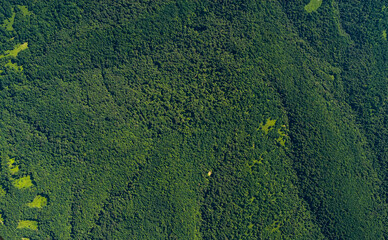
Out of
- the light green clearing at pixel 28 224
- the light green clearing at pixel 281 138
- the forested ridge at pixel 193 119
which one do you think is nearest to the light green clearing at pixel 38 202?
the forested ridge at pixel 193 119

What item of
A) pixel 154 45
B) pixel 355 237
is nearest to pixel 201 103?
pixel 154 45

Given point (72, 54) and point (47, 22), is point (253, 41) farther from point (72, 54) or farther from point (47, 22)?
point (47, 22)

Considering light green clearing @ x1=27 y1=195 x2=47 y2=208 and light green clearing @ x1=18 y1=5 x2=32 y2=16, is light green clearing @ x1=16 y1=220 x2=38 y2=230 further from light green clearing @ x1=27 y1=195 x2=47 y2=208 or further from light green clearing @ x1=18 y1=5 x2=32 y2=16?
light green clearing @ x1=18 y1=5 x2=32 y2=16

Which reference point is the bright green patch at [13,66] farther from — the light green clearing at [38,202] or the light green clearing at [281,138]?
the light green clearing at [281,138]

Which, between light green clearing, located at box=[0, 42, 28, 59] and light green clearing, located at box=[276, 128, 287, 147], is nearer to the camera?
light green clearing, located at box=[276, 128, 287, 147]

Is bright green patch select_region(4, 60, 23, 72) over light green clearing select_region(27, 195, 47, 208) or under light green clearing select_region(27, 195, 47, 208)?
over

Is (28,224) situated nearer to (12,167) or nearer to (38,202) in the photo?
(38,202)

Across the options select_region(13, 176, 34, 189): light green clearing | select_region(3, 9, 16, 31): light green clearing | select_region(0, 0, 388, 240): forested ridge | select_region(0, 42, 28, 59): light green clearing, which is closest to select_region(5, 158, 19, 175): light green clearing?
select_region(0, 0, 388, 240): forested ridge

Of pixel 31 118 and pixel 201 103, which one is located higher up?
pixel 201 103
